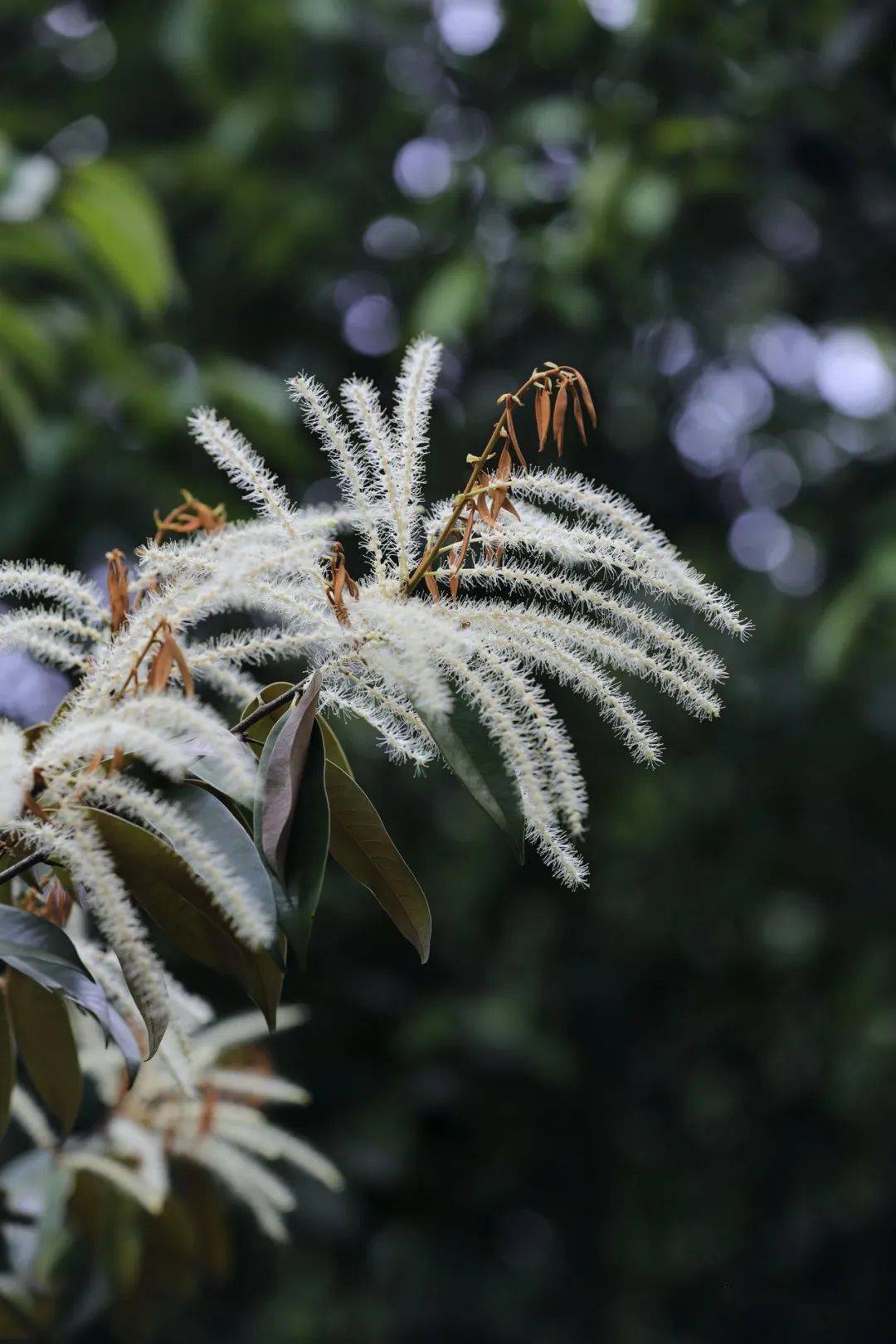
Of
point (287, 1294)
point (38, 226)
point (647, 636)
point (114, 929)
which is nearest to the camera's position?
point (114, 929)

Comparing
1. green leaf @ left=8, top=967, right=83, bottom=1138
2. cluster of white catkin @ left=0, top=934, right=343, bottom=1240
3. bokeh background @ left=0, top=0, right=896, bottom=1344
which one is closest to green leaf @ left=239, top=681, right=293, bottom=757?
green leaf @ left=8, top=967, right=83, bottom=1138

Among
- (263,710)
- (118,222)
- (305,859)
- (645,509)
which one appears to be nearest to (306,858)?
(305,859)

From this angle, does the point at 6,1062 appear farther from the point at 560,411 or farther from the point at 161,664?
the point at 560,411

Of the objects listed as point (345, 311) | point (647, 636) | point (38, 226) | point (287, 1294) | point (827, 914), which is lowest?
point (287, 1294)

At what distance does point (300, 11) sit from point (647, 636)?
7.61 ft

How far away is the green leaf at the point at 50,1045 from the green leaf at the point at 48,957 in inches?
7.9

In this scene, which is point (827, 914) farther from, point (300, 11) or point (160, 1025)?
point (160, 1025)

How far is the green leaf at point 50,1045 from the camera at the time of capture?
2.98 ft

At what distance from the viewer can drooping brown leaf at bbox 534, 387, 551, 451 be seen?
759mm

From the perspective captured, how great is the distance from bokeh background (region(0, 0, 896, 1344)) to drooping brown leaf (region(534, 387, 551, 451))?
73.0 inches

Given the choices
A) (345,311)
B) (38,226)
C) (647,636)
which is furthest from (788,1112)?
(647,636)

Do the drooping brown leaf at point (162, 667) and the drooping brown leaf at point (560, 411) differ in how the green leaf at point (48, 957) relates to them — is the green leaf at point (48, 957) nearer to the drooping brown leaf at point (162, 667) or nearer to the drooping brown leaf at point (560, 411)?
the drooping brown leaf at point (162, 667)

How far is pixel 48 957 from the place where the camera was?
2.32ft

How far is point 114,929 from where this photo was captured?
624mm
